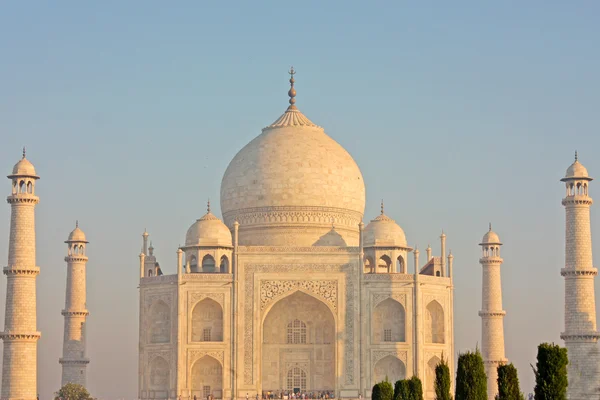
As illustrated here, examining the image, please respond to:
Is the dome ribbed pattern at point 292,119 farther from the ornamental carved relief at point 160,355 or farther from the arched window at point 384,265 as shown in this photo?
the ornamental carved relief at point 160,355

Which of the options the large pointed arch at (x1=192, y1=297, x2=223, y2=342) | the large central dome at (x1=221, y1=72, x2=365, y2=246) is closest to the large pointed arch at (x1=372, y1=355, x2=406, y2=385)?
the large central dome at (x1=221, y1=72, x2=365, y2=246)

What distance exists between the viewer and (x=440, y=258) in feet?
162

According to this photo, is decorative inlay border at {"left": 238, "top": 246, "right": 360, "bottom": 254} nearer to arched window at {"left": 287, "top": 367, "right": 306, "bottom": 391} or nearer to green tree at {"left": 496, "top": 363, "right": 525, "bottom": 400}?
arched window at {"left": 287, "top": 367, "right": 306, "bottom": 391}

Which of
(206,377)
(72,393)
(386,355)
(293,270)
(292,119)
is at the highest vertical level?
(292,119)

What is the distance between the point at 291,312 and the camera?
1868 inches

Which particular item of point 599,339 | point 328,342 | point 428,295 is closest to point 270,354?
point 328,342

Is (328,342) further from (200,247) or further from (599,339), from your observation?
(599,339)

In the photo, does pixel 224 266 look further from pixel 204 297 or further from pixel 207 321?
pixel 207 321

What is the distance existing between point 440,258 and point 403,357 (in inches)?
190

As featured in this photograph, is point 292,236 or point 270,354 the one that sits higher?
point 292,236

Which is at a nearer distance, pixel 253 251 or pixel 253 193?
pixel 253 251

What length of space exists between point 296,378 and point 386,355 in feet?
10.8

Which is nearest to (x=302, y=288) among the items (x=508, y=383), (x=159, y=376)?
(x=159, y=376)

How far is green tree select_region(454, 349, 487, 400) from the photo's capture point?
3088cm
